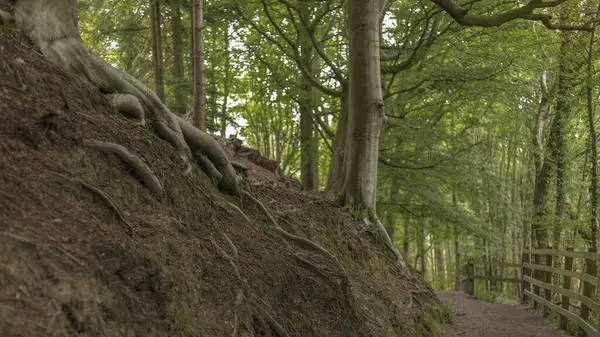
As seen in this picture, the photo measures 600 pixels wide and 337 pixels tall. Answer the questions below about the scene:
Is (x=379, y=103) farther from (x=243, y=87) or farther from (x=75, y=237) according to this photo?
(x=243, y=87)

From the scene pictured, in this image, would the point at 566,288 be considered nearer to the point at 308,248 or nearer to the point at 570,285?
the point at 570,285

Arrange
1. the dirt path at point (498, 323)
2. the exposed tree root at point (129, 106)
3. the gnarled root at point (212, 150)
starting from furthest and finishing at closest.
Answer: the dirt path at point (498, 323) < the gnarled root at point (212, 150) < the exposed tree root at point (129, 106)

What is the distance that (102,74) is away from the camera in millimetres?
5730

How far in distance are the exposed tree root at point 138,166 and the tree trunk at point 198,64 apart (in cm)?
461

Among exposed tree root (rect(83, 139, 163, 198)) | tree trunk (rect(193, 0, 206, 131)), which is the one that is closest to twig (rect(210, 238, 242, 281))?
exposed tree root (rect(83, 139, 163, 198))

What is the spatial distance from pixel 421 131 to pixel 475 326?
6493mm

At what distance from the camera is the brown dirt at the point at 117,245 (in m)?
3.38

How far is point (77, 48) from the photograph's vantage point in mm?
5578

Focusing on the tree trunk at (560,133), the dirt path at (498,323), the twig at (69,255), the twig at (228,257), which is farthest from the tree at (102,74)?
the tree trunk at (560,133)

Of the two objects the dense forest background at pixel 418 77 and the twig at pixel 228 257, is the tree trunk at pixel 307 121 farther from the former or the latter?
the twig at pixel 228 257

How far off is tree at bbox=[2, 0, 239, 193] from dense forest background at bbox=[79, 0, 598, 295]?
345 cm

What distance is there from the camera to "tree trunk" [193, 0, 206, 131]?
9562mm

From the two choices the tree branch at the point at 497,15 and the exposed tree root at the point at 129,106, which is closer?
the exposed tree root at the point at 129,106

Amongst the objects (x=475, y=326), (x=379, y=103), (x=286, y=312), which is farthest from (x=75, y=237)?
(x=475, y=326)
